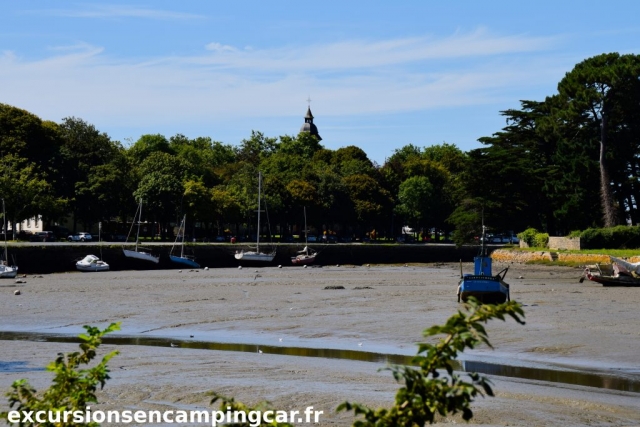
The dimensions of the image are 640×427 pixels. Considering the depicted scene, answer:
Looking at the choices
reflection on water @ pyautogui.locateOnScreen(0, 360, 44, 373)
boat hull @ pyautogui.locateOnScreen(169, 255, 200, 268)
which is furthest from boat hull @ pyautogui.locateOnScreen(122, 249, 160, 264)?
reflection on water @ pyautogui.locateOnScreen(0, 360, 44, 373)

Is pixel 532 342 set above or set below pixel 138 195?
below

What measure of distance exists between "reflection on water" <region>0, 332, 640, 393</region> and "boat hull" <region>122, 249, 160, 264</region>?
59823mm

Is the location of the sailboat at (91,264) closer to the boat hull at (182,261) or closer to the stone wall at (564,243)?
the boat hull at (182,261)

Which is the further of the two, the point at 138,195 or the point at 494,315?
the point at 138,195

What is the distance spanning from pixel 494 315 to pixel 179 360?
1804 centimetres

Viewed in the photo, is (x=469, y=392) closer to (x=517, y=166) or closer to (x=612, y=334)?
(x=612, y=334)

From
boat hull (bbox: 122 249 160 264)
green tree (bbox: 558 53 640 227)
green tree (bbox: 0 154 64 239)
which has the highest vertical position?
green tree (bbox: 558 53 640 227)

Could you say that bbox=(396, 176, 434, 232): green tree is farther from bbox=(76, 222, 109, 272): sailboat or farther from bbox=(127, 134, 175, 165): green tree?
bbox=(76, 222, 109, 272): sailboat

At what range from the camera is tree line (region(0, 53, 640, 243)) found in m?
90.9

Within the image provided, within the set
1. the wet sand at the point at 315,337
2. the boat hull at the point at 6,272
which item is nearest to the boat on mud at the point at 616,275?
the wet sand at the point at 315,337

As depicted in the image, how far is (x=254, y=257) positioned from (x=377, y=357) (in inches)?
2954

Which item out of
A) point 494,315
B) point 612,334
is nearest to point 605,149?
point 612,334

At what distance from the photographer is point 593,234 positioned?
87250 mm

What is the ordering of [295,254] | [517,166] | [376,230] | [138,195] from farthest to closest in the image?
[376,230], [138,195], [295,254], [517,166]
